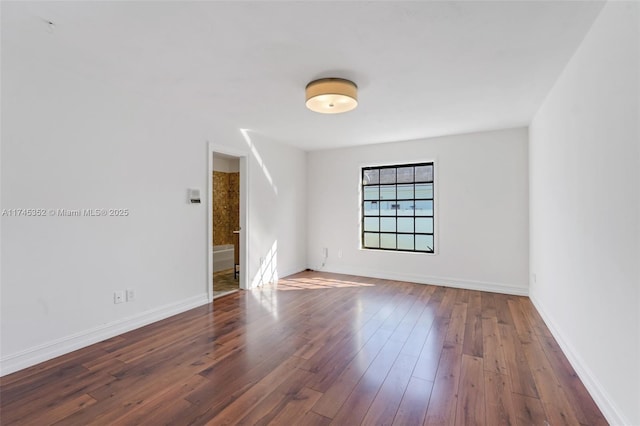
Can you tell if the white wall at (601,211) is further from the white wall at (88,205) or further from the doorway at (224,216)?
the doorway at (224,216)

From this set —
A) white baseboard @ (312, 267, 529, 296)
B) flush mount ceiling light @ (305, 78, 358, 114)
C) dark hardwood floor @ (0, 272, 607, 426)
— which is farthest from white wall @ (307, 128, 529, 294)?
flush mount ceiling light @ (305, 78, 358, 114)

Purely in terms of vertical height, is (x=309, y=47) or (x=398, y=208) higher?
(x=309, y=47)

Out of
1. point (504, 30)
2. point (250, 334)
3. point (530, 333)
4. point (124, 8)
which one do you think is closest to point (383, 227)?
point (530, 333)

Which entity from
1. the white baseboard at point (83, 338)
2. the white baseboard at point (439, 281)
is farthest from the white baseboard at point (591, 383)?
the white baseboard at point (83, 338)

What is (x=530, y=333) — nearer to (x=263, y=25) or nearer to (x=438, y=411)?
(x=438, y=411)

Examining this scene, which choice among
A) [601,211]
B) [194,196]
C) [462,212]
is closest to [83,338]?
[194,196]

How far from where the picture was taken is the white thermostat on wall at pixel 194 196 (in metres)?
3.77

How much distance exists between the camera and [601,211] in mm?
1896

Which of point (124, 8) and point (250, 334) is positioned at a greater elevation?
point (124, 8)

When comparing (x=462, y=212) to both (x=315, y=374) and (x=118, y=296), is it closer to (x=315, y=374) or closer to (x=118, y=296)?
(x=315, y=374)

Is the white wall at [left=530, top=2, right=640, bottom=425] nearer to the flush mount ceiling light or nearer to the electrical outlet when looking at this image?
the flush mount ceiling light

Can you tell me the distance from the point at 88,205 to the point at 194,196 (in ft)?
3.86

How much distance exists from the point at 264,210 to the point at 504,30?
3.96 meters

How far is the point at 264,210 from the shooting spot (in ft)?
16.7
